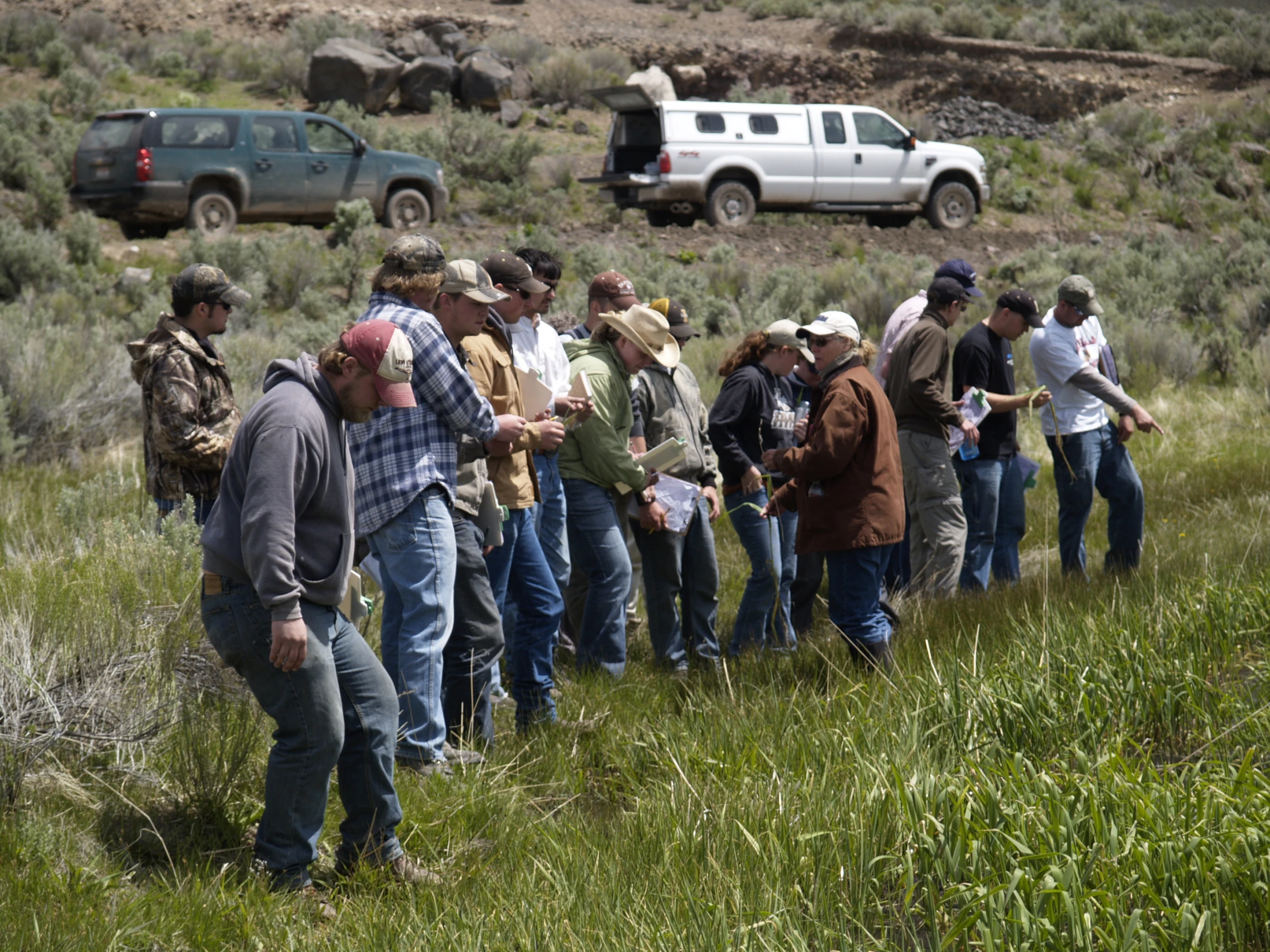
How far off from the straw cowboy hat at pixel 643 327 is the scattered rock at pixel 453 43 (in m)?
32.0

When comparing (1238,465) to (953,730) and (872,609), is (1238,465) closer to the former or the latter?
(872,609)

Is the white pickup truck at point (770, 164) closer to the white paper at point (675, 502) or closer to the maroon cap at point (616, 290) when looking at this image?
the maroon cap at point (616, 290)

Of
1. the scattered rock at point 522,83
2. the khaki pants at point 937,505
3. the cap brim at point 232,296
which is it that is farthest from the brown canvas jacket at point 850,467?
the scattered rock at point 522,83

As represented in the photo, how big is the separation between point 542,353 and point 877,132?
18.6 m

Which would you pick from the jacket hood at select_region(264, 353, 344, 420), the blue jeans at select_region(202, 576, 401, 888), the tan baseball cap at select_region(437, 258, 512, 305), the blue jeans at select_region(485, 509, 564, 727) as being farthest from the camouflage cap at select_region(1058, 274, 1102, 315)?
the blue jeans at select_region(202, 576, 401, 888)

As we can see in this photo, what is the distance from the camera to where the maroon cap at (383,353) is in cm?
355

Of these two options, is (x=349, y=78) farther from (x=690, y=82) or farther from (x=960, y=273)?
(x=960, y=273)

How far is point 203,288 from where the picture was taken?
18.4 ft

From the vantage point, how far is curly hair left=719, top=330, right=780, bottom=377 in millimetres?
6652

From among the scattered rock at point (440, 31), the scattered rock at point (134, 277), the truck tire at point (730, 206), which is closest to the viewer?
the scattered rock at point (134, 277)

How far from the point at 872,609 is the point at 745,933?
270 centimetres

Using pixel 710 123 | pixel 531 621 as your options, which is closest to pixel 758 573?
pixel 531 621

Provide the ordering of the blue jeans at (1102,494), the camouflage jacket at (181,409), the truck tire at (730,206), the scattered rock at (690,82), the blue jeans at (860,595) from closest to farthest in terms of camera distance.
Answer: the blue jeans at (860,595), the camouflage jacket at (181,409), the blue jeans at (1102,494), the truck tire at (730,206), the scattered rock at (690,82)

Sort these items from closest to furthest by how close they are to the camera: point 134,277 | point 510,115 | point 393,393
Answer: point 393,393 → point 134,277 → point 510,115
